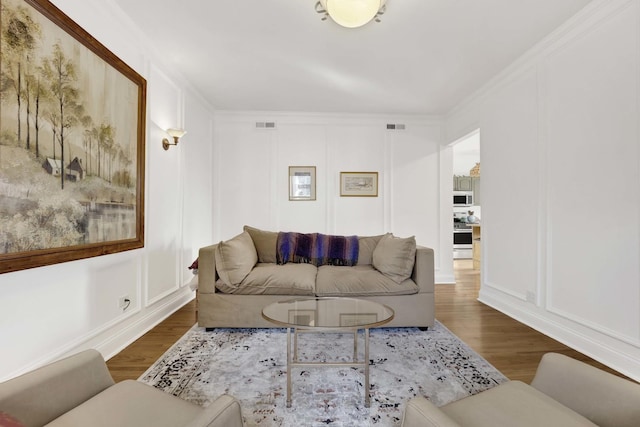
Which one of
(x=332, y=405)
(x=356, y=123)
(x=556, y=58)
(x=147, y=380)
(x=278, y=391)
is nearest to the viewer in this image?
(x=332, y=405)

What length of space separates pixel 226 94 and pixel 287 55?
1425 mm

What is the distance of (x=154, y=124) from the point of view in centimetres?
305

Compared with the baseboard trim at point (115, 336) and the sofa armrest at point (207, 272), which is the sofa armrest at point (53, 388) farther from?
the sofa armrest at point (207, 272)

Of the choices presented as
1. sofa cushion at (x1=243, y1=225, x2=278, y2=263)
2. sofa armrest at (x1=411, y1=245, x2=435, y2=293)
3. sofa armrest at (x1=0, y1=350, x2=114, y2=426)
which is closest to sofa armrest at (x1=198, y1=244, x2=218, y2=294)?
sofa cushion at (x1=243, y1=225, x2=278, y2=263)

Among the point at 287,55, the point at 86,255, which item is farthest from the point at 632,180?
the point at 86,255

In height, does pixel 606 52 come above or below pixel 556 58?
below

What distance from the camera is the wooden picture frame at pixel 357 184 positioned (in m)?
4.91

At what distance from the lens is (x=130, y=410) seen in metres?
1.04

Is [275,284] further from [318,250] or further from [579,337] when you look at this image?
[579,337]

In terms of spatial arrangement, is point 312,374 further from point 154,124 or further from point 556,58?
point 556,58

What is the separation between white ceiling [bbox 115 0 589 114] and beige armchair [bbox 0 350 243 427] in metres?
2.54

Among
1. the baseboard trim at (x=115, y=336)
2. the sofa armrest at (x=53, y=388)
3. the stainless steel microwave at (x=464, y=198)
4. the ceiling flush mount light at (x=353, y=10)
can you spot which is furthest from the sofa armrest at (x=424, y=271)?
the stainless steel microwave at (x=464, y=198)

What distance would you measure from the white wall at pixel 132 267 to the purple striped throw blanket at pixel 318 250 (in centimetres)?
130

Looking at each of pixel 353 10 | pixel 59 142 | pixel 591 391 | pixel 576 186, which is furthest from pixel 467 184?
pixel 59 142
